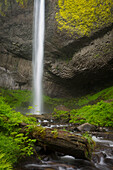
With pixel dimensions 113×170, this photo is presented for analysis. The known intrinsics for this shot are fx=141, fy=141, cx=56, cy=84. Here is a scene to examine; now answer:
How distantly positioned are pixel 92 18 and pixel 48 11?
22.5ft

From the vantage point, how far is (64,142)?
134 inches

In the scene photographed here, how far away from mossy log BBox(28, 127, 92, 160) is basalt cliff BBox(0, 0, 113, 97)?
1560cm

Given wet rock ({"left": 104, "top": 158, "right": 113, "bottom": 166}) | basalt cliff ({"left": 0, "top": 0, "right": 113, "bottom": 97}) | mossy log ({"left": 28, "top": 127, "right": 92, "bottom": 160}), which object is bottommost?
wet rock ({"left": 104, "top": 158, "right": 113, "bottom": 166})

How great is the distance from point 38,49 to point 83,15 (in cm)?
808

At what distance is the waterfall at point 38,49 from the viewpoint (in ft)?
69.1

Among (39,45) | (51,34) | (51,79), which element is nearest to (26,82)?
(51,79)

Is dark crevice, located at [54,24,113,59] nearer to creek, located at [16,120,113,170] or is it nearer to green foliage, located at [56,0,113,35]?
green foliage, located at [56,0,113,35]

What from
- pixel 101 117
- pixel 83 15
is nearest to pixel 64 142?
pixel 101 117

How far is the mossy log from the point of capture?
3.39m

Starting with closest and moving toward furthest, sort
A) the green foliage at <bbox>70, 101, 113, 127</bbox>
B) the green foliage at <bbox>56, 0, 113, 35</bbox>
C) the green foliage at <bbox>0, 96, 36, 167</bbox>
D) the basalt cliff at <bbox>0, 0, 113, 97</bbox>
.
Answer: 1. the green foliage at <bbox>0, 96, 36, 167</bbox>
2. the green foliage at <bbox>70, 101, 113, 127</bbox>
3. the green foliage at <bbox>56, 0, 113, 35</bbox>
4. the basalt cliff at <bbox>0, 0, 113, 97</bbox>

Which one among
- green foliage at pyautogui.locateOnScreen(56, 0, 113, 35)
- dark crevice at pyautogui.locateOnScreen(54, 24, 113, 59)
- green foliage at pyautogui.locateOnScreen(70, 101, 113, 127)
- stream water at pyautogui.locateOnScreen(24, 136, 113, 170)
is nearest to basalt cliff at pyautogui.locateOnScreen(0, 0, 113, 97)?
dark crevice at pyautogui.locateOnScreen(54, 24, 113, 59)

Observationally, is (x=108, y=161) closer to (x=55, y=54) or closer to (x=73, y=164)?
(x=73, y=164)

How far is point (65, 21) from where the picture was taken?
18641 millimetres

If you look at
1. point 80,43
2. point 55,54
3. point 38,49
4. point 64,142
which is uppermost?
point 38,49
